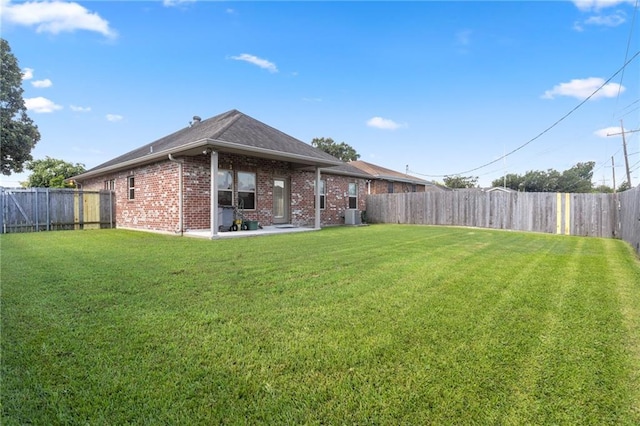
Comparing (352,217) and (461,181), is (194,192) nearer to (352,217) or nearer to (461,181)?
(352,217)

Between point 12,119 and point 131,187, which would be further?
point 12,119

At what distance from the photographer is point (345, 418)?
1.70 metres

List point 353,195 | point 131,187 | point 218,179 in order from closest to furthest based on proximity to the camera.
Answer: point 218,179, point 131,187, point 353,195

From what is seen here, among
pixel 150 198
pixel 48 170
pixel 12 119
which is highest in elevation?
pixel 12 119

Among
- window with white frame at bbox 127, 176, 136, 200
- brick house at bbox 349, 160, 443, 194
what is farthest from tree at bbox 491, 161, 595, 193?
window with white frame at bbox 127, 176, 136, 200

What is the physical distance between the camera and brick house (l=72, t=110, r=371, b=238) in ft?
33.2

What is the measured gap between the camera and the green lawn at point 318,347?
70.1 inches

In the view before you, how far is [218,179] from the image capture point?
11047 mm

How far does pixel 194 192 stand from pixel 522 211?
13.1m

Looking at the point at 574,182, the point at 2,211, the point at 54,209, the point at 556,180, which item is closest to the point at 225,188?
the point at 54,209

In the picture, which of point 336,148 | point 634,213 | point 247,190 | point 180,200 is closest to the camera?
point 634,213

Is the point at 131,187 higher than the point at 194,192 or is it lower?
higher

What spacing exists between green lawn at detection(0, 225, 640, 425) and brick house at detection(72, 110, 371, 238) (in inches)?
219

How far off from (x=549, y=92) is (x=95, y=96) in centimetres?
2022
